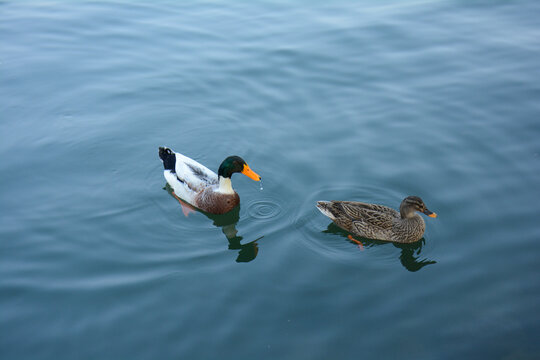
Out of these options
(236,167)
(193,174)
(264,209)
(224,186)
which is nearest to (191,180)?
(193,174)

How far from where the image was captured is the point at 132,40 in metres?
14.4

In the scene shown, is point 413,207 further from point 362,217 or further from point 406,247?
point 362,217

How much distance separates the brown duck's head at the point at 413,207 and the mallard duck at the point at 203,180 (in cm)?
235

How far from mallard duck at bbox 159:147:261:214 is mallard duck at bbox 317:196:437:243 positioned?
1.50m

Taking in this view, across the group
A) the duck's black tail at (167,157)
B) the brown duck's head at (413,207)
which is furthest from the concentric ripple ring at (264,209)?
the brown duck's head at (413,207)

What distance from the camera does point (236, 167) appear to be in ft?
28.9

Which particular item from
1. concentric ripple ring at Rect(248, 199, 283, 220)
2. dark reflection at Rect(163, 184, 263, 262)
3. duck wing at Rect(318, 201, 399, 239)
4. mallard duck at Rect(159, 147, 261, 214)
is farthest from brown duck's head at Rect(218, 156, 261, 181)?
duck wing at Rect(318, 201, 399, 239)

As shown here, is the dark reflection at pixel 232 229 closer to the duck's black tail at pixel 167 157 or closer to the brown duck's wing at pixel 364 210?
the duck's black tail at pixel 167 157

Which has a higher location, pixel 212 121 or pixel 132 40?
pixel 132 40

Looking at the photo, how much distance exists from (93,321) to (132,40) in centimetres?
961

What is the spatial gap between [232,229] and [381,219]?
231 centimetres

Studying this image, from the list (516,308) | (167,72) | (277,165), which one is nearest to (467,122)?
(277,165)

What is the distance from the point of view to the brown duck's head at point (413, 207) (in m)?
7.72

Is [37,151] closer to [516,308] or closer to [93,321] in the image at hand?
[93,321]
